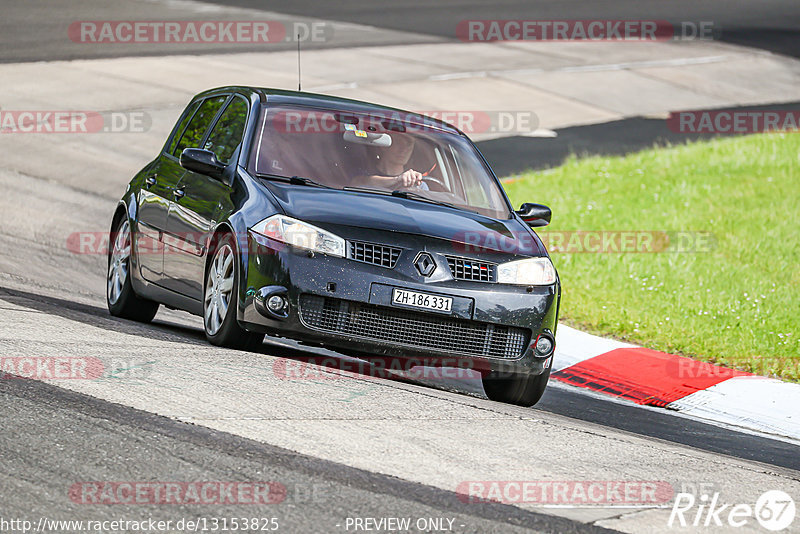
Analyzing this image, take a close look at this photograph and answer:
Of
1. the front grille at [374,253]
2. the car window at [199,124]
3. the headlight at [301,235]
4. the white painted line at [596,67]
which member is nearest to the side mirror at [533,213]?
the front grille at [374,253]

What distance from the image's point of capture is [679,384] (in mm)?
9703

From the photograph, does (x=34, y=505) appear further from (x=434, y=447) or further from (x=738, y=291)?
(x=738, y=291)

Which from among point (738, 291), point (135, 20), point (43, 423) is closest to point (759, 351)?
point (738, 291)

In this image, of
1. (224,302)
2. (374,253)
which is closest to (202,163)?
(224,302)

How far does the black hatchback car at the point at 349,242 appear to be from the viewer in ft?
25.0

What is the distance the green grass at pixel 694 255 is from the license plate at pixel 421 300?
3.42m

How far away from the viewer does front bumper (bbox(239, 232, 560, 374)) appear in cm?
755

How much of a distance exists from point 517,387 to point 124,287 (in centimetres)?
315

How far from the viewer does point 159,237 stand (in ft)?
30.1

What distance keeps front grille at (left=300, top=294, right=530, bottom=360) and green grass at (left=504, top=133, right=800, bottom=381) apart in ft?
10.4

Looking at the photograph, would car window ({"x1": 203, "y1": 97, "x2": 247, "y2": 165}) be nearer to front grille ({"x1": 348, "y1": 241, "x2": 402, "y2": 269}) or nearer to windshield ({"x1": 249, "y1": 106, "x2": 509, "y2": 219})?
windshield ({"x1": 249, "y1": 106, "x2": 509, "y2": 219})

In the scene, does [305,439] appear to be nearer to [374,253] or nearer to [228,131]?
[374,253]

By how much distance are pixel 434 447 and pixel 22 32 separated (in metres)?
21.5

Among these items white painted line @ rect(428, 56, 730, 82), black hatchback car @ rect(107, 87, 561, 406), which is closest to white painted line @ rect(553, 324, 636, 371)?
black hatchback car @ rect(107, 87, 561, 406)
